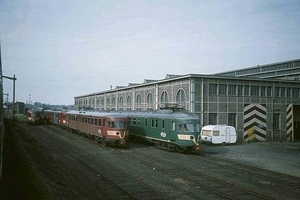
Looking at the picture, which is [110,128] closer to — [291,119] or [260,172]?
[260,172]

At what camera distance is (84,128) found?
2884 cm

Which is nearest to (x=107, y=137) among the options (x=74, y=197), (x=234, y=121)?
(x=74, y=197)

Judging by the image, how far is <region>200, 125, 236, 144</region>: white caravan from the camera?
2717cm

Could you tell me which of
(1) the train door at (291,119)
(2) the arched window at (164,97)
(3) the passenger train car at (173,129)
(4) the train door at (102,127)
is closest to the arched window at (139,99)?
(2) the arched window at (164,97)

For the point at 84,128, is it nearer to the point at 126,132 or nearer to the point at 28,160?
the point at 126,132

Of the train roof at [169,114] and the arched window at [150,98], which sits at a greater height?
the arched window at [150,98]

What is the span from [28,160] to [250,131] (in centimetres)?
2452

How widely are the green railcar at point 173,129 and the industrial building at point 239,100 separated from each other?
604cm

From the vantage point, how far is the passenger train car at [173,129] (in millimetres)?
20266

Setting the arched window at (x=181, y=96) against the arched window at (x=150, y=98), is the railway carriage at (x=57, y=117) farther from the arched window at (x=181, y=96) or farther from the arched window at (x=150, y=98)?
the arched window at (x=181, y=96)

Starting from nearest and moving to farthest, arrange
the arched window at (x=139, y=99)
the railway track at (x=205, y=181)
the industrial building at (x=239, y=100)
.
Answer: the railway track at (x=205, y=181), the industrial building at (x=239, y=100), the arched window at (x=139, y=99)

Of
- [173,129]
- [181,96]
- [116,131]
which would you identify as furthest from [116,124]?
[181,96]

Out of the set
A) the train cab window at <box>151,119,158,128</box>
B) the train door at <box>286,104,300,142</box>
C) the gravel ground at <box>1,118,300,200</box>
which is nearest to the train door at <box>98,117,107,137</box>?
the gravel ground at <box>1,118,300,200</box>

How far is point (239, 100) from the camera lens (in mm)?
31234
